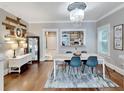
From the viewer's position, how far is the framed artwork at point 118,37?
554 centimetres

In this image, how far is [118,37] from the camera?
19.1 feet

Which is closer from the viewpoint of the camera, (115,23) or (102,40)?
(115,23)

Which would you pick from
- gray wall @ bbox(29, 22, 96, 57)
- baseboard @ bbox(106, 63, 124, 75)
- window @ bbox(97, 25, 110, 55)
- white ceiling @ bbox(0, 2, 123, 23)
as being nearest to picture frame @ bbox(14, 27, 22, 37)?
white ceiling @ bbox(0, 2, 123, 23)

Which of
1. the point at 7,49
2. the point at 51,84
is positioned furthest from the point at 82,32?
the point at 51,84

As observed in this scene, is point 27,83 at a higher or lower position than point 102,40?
lower

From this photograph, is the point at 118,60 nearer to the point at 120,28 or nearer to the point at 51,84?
the point at 120,28

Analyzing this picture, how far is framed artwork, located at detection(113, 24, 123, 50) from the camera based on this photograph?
5.54m

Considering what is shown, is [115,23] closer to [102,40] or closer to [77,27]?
[102,40]

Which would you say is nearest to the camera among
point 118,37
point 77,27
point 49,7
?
point 49,7

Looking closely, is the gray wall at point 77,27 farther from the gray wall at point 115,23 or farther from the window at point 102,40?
the gray wall at point 115,23

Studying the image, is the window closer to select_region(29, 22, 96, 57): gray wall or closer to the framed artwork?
select_region(29, 22, 96, 57): gray wall

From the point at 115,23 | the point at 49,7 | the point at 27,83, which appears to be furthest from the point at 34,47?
the point at 115,23

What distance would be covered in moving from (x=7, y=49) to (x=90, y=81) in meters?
3.23

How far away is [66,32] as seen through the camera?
930cm
